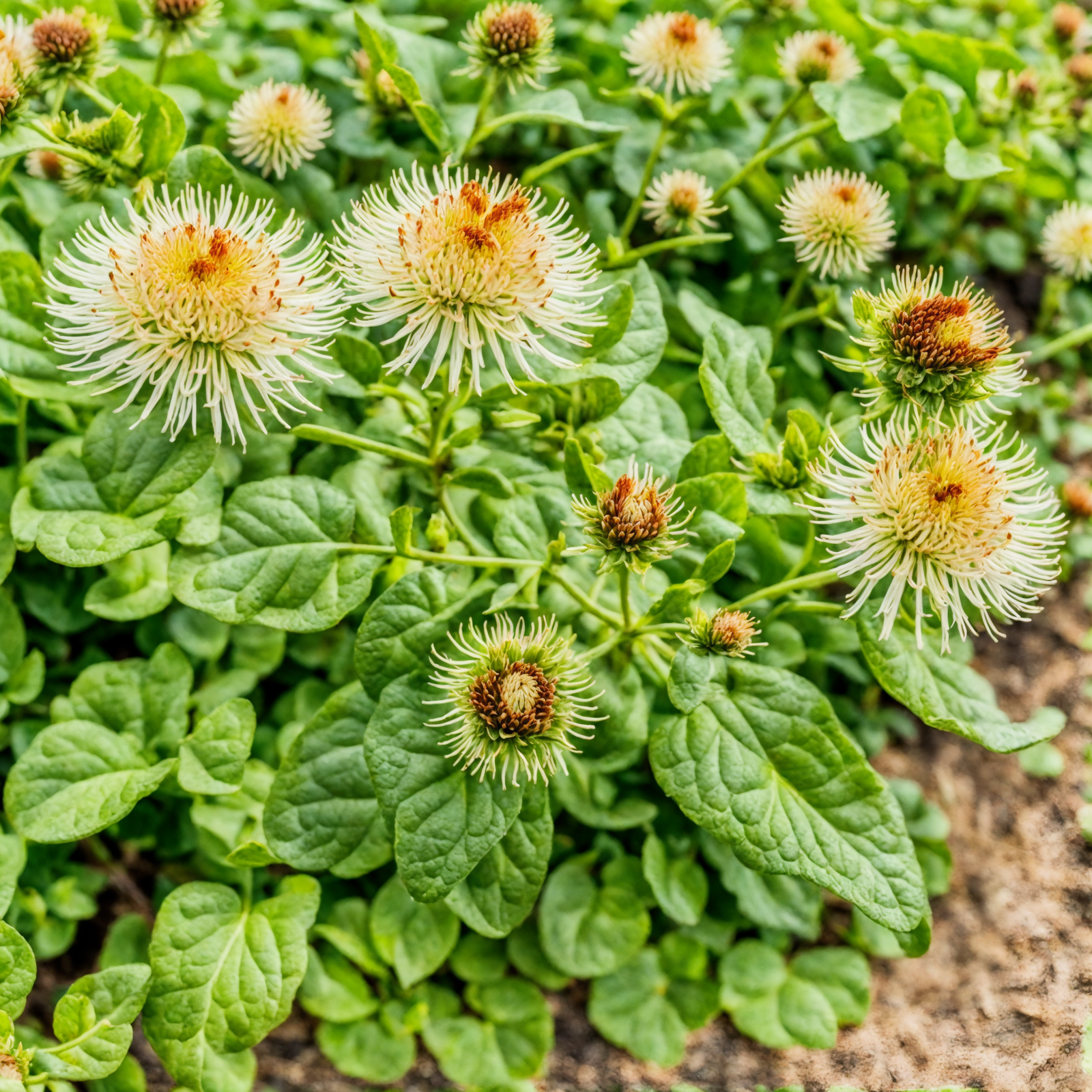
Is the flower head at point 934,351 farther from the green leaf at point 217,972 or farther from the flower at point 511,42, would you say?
the green leaf at point 217,972

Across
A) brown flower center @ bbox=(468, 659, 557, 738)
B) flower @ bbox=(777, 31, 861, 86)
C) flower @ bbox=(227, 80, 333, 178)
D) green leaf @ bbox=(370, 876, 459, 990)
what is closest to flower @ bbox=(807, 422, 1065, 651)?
brown flower center @ bbox=(468, 659, 557, 738)

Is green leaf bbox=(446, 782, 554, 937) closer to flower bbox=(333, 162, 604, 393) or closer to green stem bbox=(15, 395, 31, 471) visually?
flower bbox=(333, 162, 604, 393)

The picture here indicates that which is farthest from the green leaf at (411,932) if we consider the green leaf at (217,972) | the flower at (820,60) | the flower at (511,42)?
the flower at (820,60)

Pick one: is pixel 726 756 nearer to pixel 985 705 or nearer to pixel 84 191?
pixel 985 705

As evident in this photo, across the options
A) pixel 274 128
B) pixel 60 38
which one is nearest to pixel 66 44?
pixel 60 38

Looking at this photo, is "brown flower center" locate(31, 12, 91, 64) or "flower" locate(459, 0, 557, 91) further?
"flower" locate(459, 0, 557, 91)

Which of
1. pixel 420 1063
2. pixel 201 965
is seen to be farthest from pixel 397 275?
pixel 420 1063

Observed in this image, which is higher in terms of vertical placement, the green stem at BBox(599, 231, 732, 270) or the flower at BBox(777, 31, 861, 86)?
the flower at BBox(777, 31, 861, 86)
